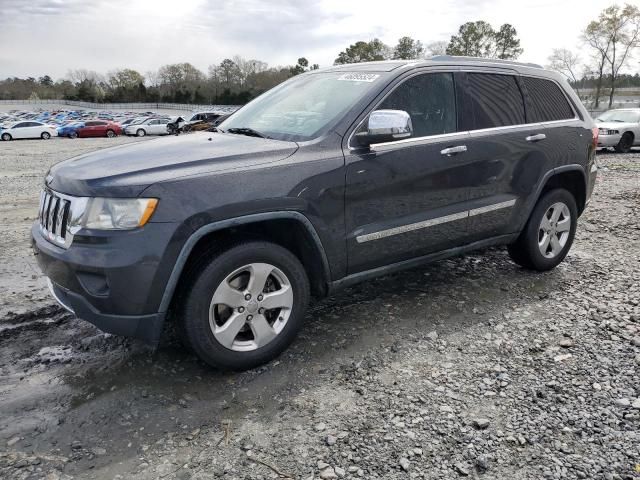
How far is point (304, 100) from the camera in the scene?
391cm

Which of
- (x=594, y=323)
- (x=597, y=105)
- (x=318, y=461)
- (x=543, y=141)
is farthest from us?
(x=597, y=105)

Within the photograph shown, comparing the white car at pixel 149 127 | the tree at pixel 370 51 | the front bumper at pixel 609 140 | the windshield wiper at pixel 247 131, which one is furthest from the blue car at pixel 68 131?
the tree at pixel 370 51

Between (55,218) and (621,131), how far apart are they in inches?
676

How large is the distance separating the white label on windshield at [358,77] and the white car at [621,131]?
569 inches

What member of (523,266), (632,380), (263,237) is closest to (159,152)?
(263,237)

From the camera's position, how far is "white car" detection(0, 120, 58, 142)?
1292 inches

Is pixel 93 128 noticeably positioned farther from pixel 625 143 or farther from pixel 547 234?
pixel 547 234

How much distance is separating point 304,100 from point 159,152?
125cm

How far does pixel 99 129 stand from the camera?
124 ft

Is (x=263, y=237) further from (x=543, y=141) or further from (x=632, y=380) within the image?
(x=543, y=141)

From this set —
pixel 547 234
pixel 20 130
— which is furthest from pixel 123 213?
pixel 20 130

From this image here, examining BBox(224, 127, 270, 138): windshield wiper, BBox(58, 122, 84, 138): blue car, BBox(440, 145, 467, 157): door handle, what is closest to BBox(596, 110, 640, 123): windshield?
BBox(440, 145, 467, 157): door handle

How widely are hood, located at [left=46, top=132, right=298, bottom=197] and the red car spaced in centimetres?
3775

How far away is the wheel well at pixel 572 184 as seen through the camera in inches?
187
